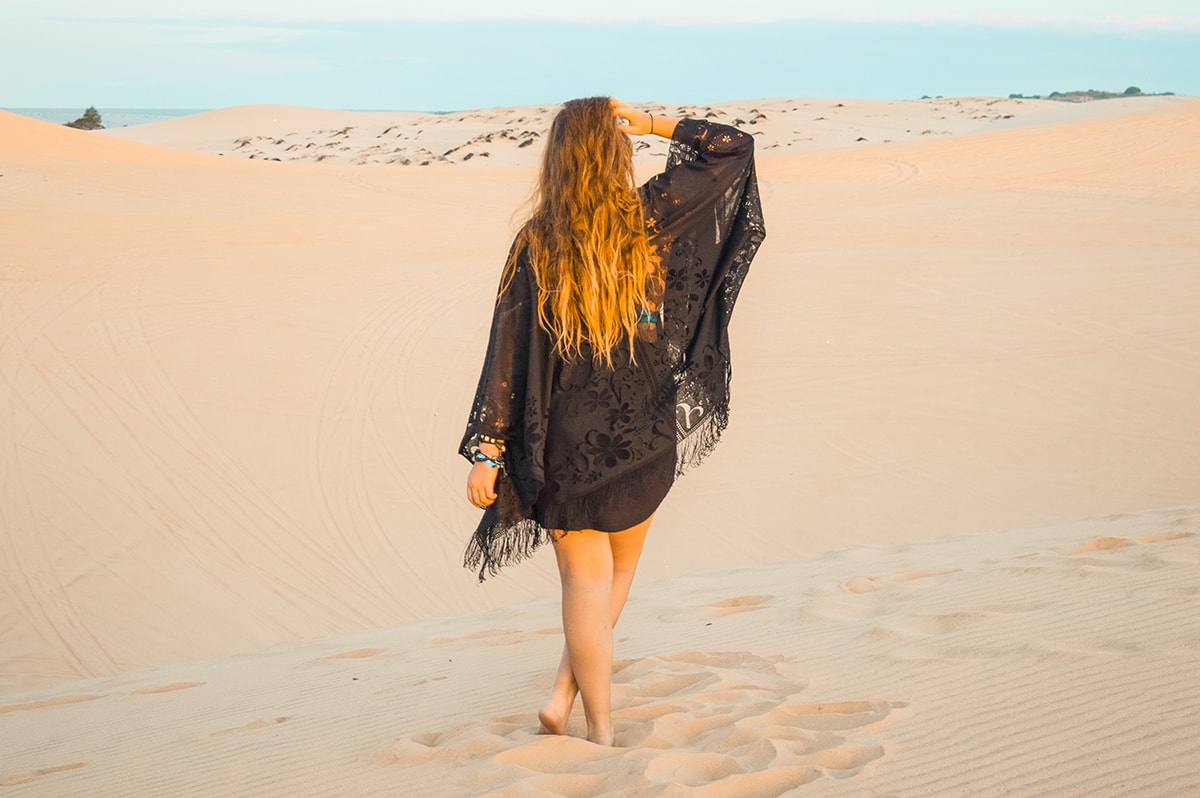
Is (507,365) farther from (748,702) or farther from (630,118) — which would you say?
(748,702)

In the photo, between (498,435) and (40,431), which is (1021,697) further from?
(40,431)

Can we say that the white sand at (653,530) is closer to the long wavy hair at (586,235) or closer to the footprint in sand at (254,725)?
the footprint in sand at (254,725)

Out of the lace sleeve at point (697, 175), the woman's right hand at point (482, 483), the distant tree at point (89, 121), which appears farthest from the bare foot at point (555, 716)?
the distant tree at point (89, 121)

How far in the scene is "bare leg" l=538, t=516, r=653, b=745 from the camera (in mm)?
3406

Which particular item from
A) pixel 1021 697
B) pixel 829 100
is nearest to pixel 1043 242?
pixel 1021 697

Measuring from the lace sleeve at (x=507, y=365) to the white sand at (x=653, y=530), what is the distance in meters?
0.99

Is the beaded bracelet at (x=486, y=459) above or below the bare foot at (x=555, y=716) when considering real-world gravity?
above

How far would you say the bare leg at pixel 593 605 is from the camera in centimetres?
341

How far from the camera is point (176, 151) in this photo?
2811 cm

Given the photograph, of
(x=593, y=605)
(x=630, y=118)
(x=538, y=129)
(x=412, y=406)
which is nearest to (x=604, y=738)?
(x=593, y=605)

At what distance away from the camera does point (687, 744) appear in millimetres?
3492

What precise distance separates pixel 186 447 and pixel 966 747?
716cm

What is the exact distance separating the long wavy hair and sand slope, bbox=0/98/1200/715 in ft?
13.4

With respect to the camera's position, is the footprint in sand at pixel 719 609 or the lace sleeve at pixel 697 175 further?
the footprint in sand at pixel 719 609
